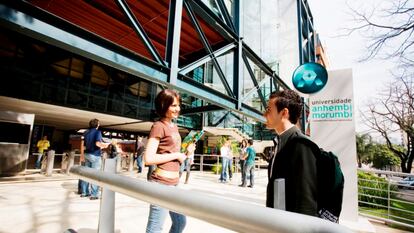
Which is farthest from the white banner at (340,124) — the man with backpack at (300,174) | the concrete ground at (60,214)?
the man with backpack at (300,174)

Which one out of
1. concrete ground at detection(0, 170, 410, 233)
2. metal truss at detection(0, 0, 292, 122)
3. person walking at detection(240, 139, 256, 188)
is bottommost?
concrete ground at detection(0, 170, 410, 233)

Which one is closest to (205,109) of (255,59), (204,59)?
(255,59)

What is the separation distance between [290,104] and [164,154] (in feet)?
3.81

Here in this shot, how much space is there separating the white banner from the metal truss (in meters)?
2.28

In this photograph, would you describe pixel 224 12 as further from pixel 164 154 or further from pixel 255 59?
pixel 164 154

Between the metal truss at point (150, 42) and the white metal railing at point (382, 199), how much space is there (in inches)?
159

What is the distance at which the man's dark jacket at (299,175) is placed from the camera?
125 centimetres

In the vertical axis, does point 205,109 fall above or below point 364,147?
above

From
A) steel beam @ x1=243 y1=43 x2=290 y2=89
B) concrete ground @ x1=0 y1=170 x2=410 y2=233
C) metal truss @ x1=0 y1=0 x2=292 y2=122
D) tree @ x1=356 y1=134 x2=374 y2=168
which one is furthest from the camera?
tree @ x1=356 y1=134 x2=374 y2=168

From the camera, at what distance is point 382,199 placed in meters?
7.61

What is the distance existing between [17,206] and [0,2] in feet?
13.9

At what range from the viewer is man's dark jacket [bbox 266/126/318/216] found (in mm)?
1253

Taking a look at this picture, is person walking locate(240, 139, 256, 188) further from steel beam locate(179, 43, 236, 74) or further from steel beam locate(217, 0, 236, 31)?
steel beam locate(217, 0, 236, 31)

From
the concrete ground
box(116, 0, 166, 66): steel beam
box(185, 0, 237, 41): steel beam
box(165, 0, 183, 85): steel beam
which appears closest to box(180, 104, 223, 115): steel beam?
box(185, 0, 237, 41): steel beam
